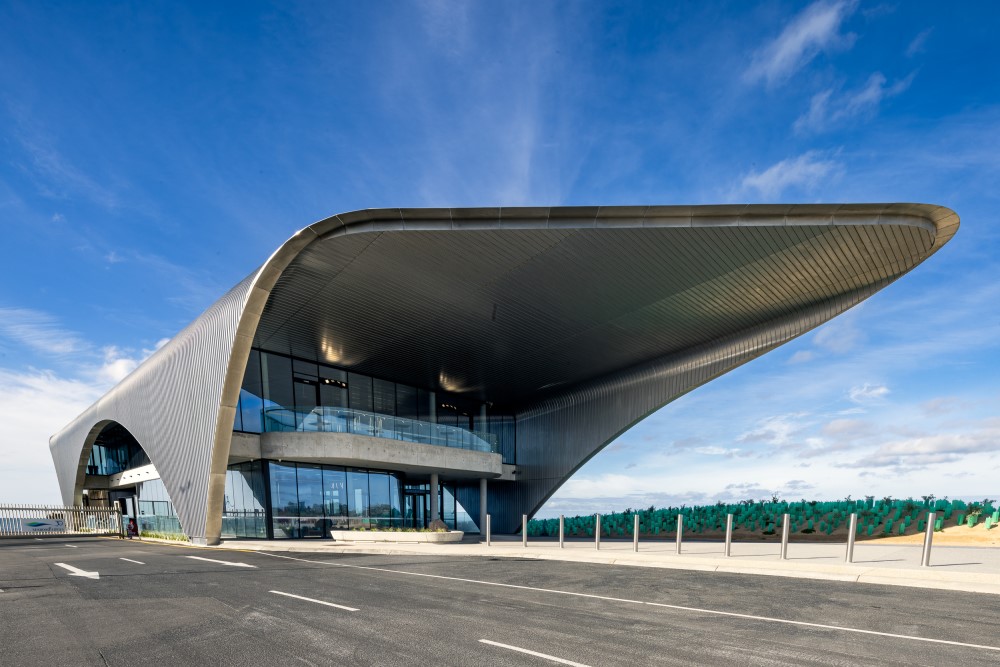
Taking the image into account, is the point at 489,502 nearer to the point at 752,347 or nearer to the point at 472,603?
the point at 752,347

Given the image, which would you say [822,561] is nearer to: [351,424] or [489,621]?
[489,621]

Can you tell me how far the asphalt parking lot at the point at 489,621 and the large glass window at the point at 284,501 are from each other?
47.7 feet

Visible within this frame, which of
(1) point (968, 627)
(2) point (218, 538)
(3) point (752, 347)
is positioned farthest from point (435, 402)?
(1) point (968, 627)

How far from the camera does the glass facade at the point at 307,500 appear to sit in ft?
88.7

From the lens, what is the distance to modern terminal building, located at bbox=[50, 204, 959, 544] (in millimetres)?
17047

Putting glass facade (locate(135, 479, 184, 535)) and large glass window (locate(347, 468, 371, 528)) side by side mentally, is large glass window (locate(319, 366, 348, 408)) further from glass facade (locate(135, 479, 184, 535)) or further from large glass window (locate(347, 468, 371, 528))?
glass facade (locate(135, 479, 184, 535))

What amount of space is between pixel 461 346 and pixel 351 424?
5.80 meters

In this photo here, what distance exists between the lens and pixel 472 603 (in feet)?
29.5

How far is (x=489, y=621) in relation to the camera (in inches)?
299

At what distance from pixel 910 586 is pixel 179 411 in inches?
1036

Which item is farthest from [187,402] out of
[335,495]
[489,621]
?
[489,621]

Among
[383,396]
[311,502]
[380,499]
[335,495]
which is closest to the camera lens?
[311,502]

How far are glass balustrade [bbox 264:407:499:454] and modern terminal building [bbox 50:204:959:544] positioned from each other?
0.29ft

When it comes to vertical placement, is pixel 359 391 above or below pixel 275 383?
below
